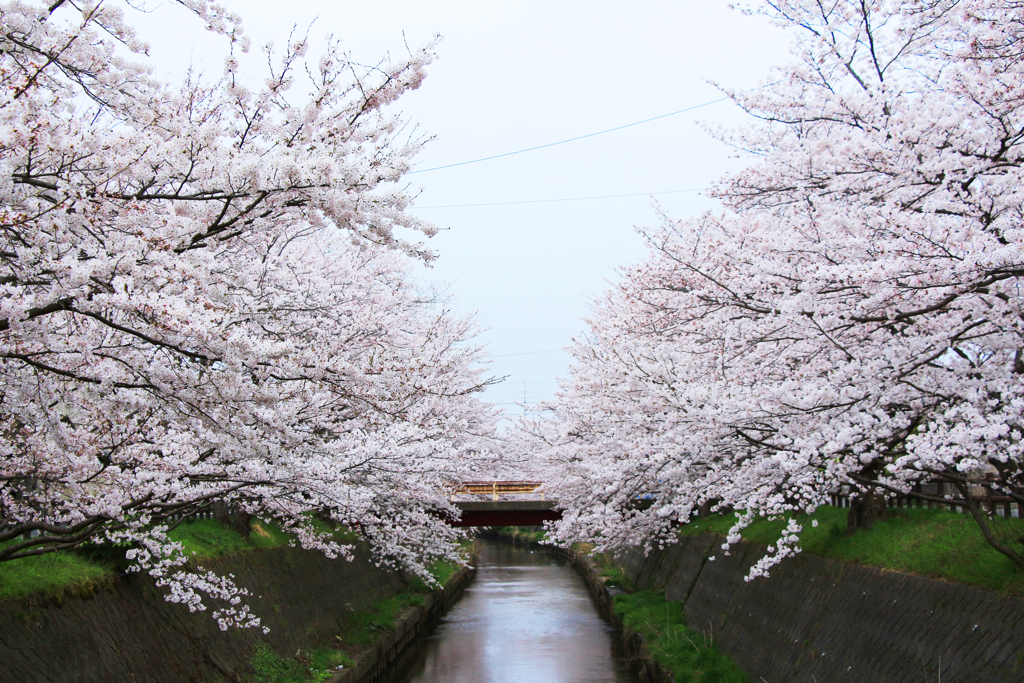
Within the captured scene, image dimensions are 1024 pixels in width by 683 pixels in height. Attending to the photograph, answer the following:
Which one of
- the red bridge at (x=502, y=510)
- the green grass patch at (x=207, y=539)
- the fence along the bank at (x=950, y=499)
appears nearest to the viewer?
the fence along the bank at (x=950, y=499)

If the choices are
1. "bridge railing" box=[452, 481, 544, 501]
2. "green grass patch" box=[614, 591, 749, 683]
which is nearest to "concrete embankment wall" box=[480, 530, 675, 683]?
"green grass patch" box=[614, 591, 749, 683]

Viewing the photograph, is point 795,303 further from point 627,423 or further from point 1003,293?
point 627,423

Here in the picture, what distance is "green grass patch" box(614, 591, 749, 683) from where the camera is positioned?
39.7 feet

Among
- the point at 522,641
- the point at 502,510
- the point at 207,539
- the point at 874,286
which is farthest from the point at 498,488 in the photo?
the point at 874,286

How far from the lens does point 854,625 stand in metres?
9.41

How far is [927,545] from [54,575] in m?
9.91

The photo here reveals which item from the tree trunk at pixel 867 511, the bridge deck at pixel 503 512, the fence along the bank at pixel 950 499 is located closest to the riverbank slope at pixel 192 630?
the fence along the bank at pixel 950 499

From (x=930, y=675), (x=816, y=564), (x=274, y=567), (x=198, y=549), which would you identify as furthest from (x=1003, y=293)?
(x=274, y=567)

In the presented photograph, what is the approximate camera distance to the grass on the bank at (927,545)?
7617mm

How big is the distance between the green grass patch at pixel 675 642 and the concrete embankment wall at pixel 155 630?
6.64 metres

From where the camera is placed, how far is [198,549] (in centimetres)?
1262

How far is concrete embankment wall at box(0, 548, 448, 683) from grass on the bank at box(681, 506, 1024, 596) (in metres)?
8.88

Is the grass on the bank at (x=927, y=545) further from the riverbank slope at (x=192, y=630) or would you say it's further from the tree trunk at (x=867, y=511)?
the riverbank slope at (x=192, y=630)

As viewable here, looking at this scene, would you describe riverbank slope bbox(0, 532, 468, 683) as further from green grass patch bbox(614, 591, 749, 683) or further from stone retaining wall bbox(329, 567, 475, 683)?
green grass patch bbox(614, 591, 749, 683)
